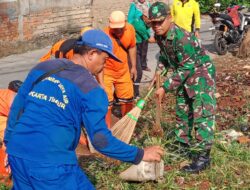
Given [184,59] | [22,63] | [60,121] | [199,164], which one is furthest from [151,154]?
[22,63]

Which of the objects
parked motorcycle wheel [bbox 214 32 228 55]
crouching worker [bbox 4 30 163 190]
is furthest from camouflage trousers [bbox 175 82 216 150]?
parked motorcycle wheel [bbox 214 32 228 55]

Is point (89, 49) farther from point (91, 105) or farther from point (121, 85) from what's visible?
point (121, 85)

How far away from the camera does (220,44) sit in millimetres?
12086

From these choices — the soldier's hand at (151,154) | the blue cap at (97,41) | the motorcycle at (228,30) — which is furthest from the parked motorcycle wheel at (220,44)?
the blue cap at (97,41)

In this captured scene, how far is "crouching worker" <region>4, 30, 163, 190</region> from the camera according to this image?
315 centimetres

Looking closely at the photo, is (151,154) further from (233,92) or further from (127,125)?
(233,92)

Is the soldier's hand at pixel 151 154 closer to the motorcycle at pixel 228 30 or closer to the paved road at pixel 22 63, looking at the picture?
the paved road at pixel 22 63

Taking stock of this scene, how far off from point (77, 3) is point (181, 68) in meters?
9.50

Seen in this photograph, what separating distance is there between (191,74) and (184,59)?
20 centimetres

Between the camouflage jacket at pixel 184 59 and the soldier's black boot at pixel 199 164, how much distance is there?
664 millimetres

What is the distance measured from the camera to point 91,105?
3121 millimetres

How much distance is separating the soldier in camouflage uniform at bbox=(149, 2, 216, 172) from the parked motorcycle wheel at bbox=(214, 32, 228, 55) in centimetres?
660

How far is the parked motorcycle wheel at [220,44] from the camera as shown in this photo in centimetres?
1205

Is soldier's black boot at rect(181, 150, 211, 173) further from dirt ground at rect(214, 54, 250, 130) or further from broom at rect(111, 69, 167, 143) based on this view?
dirt ground at rect(214, 54, 250, 130)
